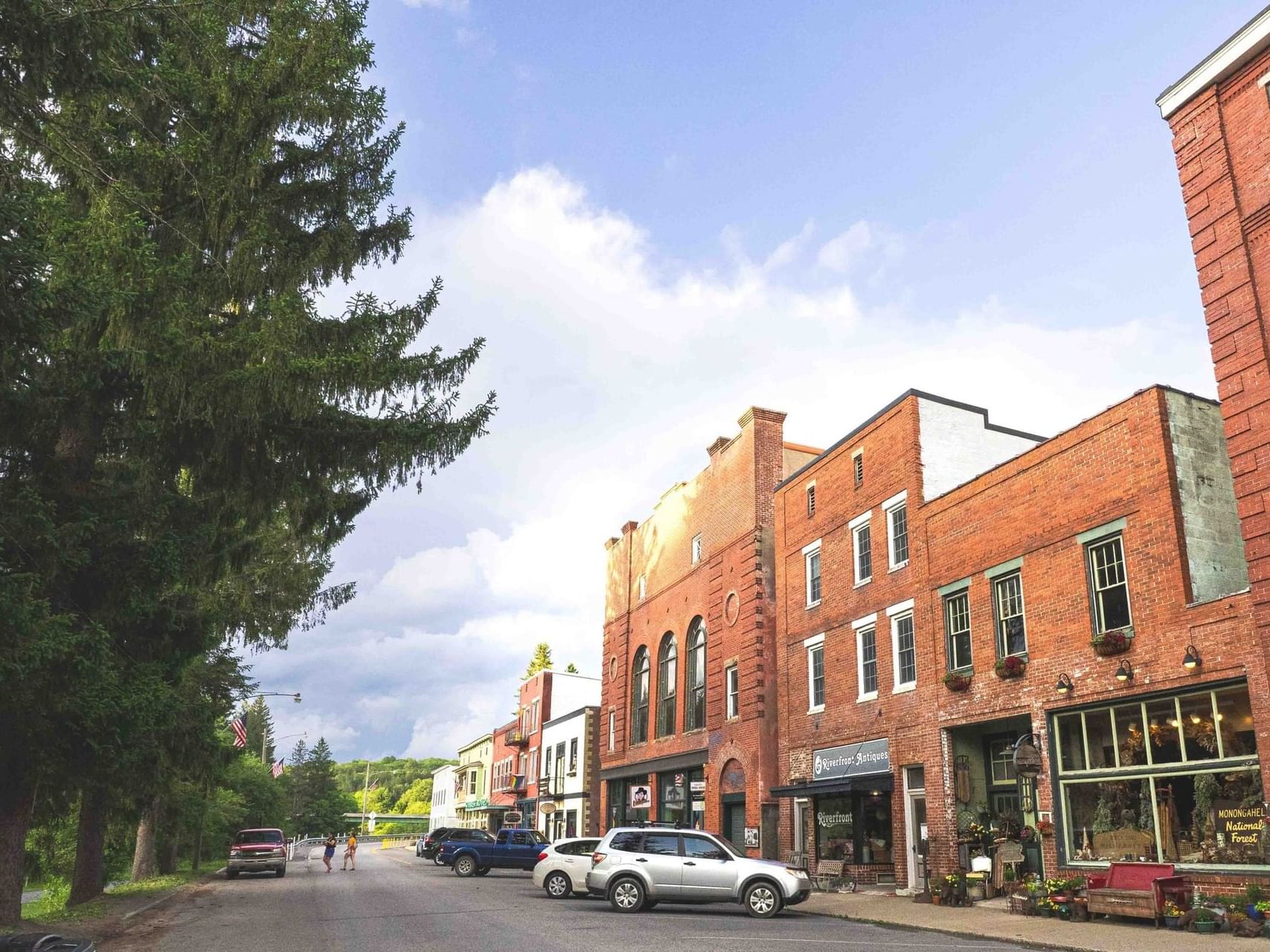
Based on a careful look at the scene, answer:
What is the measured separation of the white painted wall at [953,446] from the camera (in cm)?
2511

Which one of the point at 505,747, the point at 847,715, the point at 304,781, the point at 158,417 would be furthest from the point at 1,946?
the point at 304,781

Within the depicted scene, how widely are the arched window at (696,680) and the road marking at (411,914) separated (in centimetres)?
1680

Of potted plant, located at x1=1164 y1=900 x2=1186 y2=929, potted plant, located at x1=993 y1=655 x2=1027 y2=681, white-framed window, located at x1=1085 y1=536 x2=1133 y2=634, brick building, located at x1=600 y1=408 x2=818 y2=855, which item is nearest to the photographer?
potted plant, located at x1=1164 y1=900 x2=1186 y2=929

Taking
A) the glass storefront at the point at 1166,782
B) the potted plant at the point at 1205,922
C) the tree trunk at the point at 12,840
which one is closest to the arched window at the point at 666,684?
the glass storefront at the point at 1166,782

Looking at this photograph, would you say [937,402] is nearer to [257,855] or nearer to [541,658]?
[257,855]

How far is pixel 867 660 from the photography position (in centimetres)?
2630

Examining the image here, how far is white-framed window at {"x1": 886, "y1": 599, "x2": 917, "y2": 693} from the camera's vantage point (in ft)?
79.7

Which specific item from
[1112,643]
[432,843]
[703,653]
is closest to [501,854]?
[703,653]

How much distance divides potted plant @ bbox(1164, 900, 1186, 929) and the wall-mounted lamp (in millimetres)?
3646

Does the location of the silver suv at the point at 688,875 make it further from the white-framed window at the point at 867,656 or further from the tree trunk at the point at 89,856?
the tree trunk at the point at 89,856

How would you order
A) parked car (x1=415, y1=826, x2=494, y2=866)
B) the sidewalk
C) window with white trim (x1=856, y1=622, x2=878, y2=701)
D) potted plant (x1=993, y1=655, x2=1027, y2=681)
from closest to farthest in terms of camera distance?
the sidewalk → potted plant (x1=993, y1=655, x2=1027, y2=681) → window with white trim (x1=856, y1=622, x2=878, y2=701) → parked car (x1=415, y1=826, x2=494, y2=866)

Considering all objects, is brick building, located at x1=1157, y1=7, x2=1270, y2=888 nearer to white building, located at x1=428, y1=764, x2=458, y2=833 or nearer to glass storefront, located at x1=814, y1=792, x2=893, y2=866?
glass storefront, located at x1=814, y1=792, x2=893, y2=866

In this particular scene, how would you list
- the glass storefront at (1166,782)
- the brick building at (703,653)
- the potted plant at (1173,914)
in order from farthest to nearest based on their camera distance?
the brick building at (703,653)
the glass storefront at (1166,782)
the potted plant at (1173,914)

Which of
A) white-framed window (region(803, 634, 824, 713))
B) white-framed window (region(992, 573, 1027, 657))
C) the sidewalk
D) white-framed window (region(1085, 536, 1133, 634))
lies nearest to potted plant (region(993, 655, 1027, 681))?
white-framed window (region(992, 573, 1027, 657))
